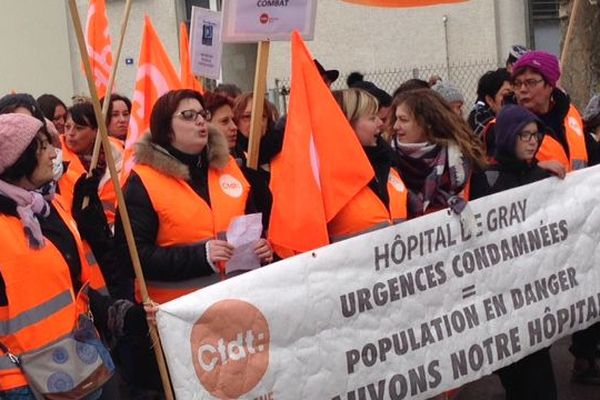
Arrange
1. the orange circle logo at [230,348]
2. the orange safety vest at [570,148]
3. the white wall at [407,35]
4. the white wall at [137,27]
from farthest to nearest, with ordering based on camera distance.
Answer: the white wall at [137,27] < the white wall at [407,35] < the orange safety vest at [570,148] < the orange circle logo at [230,348]

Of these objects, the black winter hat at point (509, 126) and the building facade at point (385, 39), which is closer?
the black winter hat at point (509, 126)

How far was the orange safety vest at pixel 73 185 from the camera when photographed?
553 cm

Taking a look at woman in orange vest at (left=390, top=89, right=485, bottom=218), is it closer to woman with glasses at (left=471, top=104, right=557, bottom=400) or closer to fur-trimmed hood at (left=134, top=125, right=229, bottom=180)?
woman with glasses at (left=471, top=104, right=557, bottom=400)

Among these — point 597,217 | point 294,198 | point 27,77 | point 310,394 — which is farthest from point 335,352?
point 27,77

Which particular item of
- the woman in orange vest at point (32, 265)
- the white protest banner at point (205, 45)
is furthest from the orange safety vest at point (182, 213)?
the white protest banner at point (205, 45)

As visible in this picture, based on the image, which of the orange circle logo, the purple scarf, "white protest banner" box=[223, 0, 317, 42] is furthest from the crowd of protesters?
"white protest banner" box=[223, 0, 317, 42]

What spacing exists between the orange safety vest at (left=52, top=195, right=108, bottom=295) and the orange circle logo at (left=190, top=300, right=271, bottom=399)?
461 mm

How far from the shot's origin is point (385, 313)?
4.34 metres

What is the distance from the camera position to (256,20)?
16.4 ft

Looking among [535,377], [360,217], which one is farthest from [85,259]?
[535,377]

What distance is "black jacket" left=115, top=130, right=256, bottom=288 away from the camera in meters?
4.20

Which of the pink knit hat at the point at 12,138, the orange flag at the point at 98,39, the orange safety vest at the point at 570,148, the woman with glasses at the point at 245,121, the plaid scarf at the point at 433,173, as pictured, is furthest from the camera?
the orange flag at the point at 98,39

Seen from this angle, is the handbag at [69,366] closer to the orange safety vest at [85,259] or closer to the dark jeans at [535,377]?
the orange safety vest at [85,259]

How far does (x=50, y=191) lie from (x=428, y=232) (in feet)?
5.37
